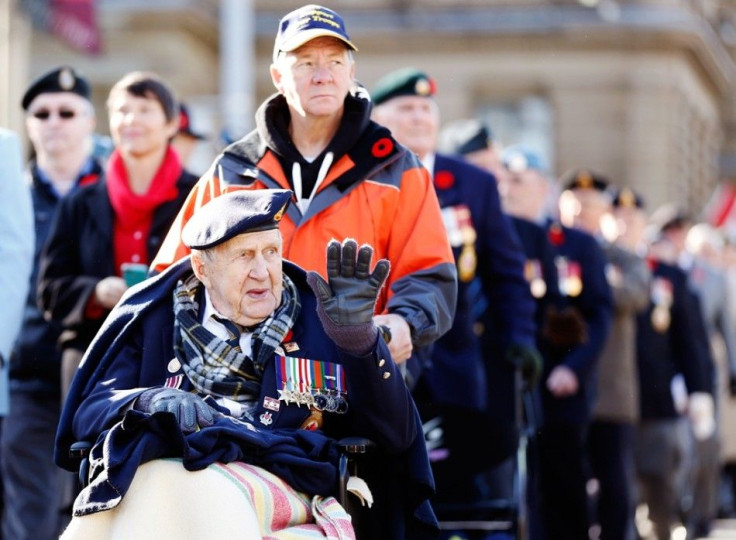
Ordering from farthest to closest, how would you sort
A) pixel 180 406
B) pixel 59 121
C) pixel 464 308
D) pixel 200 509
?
pixel 59 121, pixel 464 308, pixel 180 406, pixel 200 509

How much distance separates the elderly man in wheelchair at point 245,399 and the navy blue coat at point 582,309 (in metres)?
4.90

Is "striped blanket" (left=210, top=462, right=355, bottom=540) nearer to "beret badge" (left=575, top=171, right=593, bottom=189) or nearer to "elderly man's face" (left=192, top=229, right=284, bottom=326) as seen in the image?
"elderly man's face" (left=192, top=229, right=284, bottom=326)

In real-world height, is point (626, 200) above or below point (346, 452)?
above

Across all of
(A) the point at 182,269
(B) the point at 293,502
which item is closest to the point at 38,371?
(A) the point at 182,269

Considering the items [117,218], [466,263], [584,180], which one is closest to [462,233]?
[466,263]

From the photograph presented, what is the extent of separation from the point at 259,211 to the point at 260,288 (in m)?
0.25

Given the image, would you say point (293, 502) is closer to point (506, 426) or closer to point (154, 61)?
point (506, 426)

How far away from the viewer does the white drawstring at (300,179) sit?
748 centimetres

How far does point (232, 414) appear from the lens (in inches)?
252

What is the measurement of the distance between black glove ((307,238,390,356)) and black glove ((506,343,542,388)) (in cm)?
357

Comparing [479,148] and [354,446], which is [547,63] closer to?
[479,148]

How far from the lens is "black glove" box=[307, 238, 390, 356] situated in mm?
6070

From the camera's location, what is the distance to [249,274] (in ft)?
21.3

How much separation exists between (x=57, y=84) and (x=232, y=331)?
3.70 metres
